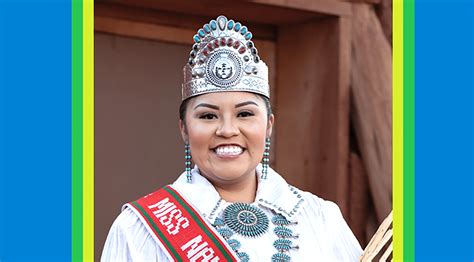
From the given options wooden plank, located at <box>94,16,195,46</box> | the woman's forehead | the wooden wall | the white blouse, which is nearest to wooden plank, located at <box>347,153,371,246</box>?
the wooden wall

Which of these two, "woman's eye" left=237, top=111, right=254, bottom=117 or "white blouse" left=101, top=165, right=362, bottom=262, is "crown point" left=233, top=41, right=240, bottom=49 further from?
"white blouse" left=101, top=165, right=362, bottom=262

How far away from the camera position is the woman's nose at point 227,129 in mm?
2777

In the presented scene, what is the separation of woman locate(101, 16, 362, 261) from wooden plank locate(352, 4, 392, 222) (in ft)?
6.26

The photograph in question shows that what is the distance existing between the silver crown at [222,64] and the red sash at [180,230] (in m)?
0.30

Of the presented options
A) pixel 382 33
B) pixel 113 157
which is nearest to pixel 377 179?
pixel 382 33

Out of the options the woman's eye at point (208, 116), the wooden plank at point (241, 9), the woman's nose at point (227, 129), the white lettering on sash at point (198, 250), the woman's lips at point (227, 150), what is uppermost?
the wooden plank at point (241, 9)

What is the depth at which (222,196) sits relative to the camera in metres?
2.91

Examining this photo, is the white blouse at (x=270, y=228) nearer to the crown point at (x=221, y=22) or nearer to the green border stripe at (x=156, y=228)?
the green border stripe at (x=156, y=228)
